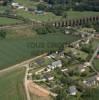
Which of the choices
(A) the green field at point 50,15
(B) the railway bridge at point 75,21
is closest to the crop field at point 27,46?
(B) the railway bridge at point 75,21

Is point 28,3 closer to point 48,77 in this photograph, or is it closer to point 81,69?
point 81,69

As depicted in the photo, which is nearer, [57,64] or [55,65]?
[55,65]

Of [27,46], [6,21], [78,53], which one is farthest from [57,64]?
[6,21]

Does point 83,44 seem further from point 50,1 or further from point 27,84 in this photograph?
point 50,1

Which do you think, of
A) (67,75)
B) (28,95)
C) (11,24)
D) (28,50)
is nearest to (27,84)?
(28,95)

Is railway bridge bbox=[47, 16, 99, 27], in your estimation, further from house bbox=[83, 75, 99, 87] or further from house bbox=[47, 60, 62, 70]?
house bbox=[83, 75, 99, 87]

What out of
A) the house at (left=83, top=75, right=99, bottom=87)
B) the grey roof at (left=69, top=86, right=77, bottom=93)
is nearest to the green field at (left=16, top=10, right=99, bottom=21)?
the house at (left=83, top=75, right=99, bottom=87)
